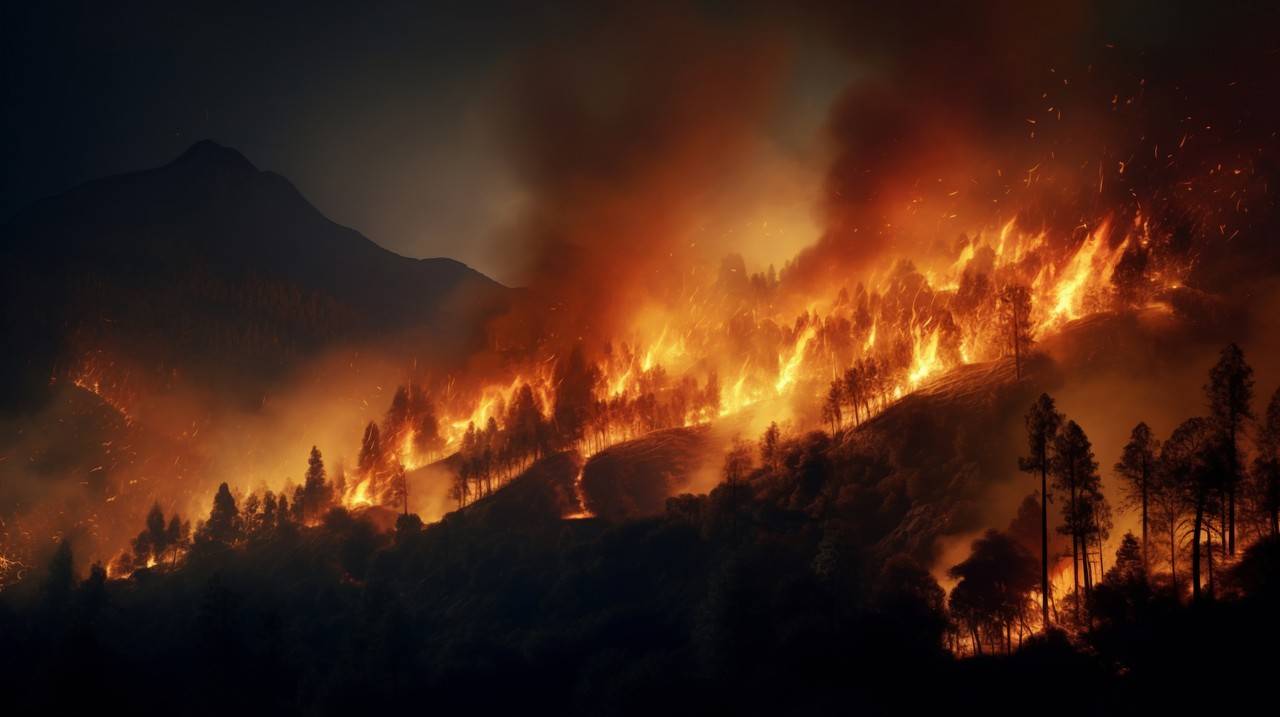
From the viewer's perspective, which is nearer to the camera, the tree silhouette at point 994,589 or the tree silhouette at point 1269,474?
the tree silhouette at point 1269,474

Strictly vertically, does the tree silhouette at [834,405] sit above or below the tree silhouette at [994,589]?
above

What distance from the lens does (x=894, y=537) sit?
357 feet

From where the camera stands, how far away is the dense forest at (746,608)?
233 ft

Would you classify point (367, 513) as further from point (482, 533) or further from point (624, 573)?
point (624, 573)

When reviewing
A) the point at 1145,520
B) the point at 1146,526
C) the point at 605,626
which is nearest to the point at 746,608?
the point at 605,626

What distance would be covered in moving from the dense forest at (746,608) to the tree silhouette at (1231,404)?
0.27 meters

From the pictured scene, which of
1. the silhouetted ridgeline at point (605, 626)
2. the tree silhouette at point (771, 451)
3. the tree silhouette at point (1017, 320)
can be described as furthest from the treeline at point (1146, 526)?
the tree silhouette at point (771, 451)

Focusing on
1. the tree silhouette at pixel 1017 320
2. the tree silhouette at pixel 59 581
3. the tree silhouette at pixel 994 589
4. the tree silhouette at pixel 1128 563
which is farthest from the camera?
the tree silhouette at pixel 59 581

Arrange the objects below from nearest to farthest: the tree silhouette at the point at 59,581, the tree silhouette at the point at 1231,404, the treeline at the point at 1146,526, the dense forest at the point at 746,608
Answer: the dense forest at the point at 746,608 → the tree silhouette at the point at 1231,404 → the treeline at the point at 1146,526 → the tree silhouette at the point at 59,581

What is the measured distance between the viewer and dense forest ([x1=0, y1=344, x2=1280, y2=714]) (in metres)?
70.9

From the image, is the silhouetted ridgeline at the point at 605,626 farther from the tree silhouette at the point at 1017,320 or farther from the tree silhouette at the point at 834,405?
the tree silhouette at the point at 1017,320

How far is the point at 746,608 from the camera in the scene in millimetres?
94625

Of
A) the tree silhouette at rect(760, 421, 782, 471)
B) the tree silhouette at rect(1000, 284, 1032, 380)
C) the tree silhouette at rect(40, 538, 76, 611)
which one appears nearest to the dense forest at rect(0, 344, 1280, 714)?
the tree silhouette at rect(760, 421, 782, 471)

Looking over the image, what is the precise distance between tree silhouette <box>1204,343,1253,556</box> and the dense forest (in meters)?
0.27
